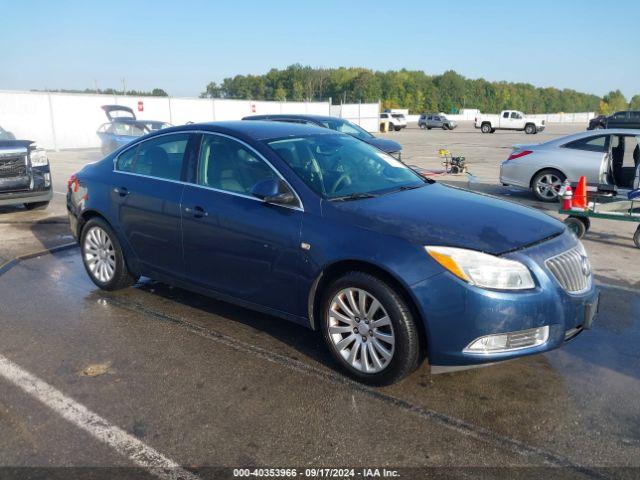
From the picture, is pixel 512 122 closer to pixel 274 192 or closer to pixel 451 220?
pixel 451 220

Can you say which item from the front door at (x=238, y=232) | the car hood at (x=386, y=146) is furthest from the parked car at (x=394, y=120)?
the front door at (x=238, y=232)

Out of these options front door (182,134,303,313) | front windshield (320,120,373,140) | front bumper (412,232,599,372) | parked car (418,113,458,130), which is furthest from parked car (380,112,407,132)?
front bumper (412,232,599,372)

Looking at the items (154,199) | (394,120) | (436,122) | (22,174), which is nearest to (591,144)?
(154,199)

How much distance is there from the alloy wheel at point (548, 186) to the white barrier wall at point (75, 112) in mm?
22764

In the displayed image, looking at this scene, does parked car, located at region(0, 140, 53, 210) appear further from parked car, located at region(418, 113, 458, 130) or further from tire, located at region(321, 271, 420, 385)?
parked car, located at region(418, 113, 458, 130)

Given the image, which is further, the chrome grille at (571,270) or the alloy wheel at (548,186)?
the alloy wheel at (548,186)

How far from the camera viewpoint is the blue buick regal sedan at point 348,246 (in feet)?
10.6

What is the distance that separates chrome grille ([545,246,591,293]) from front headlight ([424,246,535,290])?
248 millimetres

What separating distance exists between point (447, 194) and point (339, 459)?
2.25 meters

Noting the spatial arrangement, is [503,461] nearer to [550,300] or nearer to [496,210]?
[550,300]

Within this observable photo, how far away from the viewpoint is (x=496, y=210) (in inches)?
153

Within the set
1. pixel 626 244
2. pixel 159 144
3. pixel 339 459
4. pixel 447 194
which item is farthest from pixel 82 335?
pixel 626 244

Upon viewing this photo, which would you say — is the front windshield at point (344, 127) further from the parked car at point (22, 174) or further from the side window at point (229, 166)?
the side window at point (229, 166)

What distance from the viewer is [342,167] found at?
14.3ft
